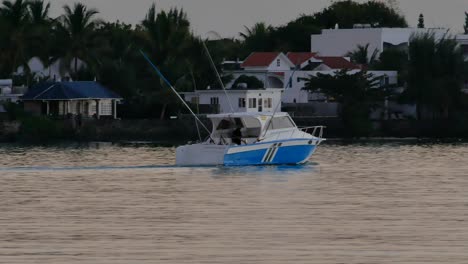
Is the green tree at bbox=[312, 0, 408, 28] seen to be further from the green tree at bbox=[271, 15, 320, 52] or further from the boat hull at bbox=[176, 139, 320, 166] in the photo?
the boat hull at bbox=[176, 139, 320, 166]

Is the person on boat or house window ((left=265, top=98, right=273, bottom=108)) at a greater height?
house window ((left=265, top=98, right=273, bottom=108))

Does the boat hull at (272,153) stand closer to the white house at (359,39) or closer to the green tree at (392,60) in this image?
the green tree at (392,60)

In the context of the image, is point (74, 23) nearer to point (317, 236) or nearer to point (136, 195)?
point (136, 195)

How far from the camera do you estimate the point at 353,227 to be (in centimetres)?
4072

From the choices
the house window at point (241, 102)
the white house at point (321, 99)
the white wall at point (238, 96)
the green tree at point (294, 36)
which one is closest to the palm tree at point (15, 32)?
the white wall at point (238, 96)

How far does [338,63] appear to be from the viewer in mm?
128375

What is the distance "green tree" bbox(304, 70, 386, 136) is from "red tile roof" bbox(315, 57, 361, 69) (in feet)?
27.7

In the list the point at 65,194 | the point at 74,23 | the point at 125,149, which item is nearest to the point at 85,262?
the point at 65,194

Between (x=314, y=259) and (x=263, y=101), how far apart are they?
200 ft

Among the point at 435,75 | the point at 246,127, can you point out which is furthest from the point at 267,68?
the point at 246,127

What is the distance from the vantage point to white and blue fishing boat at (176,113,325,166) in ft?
209

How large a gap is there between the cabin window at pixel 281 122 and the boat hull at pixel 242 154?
39.6 inches

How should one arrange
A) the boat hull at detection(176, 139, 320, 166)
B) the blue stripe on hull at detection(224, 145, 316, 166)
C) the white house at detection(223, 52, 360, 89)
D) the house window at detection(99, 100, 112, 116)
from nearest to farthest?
the boat hull at detection(176, 139, 320, 166) < the blue stripe on hull at detection(224, 145, 316, 166) < the house window at detection(99, 100, 112, 116) < the white house at detection(223, 52, 360, 89)

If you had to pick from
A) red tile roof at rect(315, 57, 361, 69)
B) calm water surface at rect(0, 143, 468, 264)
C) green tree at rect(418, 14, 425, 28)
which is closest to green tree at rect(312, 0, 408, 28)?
green tree at rect(418, 14, 425, 28)
